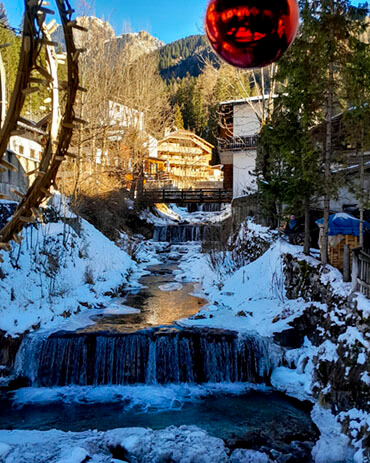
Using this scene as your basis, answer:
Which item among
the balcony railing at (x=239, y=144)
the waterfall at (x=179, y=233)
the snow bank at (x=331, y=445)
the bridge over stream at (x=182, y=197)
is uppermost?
the balcony railing at (x=239, y=144)

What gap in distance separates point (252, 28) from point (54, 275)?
1467 centimetres

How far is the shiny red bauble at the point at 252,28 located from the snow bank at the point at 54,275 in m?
11.7

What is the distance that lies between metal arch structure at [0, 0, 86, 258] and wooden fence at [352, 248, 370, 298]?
8.74 meters

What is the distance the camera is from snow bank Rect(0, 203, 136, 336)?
40.8ft

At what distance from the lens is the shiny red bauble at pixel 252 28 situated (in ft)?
4.46

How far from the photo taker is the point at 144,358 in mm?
11102

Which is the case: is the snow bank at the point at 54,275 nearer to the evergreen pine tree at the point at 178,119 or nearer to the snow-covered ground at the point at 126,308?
the snow-covered ground at the point at 126,308

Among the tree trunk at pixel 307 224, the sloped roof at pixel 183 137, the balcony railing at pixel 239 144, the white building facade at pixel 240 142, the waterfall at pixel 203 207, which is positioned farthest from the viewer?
the sloped roof at pixel 183 137

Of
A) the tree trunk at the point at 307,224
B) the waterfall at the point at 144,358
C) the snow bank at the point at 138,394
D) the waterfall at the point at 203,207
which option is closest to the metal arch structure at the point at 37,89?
the snow bank at the point at 138,394

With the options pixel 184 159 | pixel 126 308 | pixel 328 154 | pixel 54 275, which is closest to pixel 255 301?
pixel 126 308

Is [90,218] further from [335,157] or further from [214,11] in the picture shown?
[214,11]

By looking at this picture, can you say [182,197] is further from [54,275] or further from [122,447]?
[122,447]

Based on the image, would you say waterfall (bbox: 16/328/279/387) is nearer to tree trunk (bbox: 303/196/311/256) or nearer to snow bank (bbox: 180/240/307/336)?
snow bank (bbox: 180/240/307/336)

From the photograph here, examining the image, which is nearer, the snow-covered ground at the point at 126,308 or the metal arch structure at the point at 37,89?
the metal arch structure at the point at 37,89
